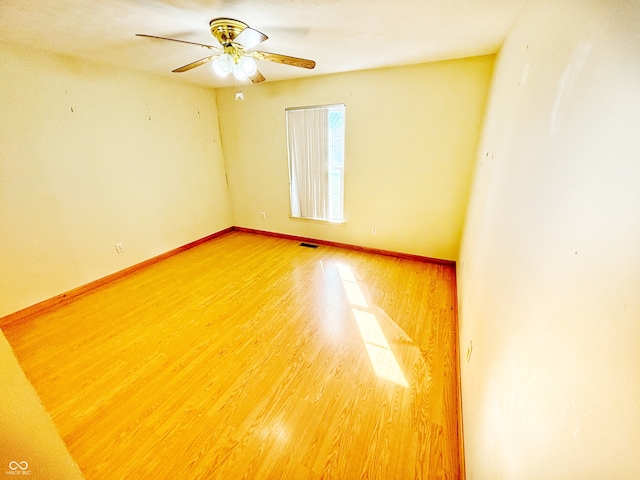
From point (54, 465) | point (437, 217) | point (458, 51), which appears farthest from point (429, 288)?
point (54, 465)

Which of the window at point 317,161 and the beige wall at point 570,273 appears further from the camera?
the window at point 317,161

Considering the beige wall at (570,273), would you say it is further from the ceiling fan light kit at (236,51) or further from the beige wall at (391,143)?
the beige wall at (391,143)

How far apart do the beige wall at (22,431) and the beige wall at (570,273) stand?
1059mm

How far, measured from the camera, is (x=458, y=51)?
2.43 meters

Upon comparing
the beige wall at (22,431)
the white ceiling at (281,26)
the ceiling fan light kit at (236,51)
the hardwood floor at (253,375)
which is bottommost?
the hardwood floor at (253,375)

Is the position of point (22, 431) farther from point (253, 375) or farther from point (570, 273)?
point (253, 375)

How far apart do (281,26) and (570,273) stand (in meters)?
2.28

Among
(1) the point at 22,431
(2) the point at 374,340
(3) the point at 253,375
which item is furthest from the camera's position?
(2) the point at 374,340

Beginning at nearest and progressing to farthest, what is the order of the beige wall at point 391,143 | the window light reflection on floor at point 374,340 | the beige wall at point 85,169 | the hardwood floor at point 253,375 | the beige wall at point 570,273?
the beige wall at point 570,273
the hardwood floor at point 253,375
the window light reflection on floor at point 374,340
the beige wall at point 85,169
the beige wall at point 391,143

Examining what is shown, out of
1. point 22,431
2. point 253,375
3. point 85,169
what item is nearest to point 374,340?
point 253,375

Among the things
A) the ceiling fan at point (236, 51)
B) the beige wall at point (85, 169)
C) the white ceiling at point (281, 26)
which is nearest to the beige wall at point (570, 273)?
the white ceiling at point (281, 26)

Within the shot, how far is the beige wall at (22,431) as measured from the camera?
1.63ft

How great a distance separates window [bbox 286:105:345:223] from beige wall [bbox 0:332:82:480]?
3448 millimetres

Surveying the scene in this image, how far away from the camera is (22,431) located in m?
0.53
